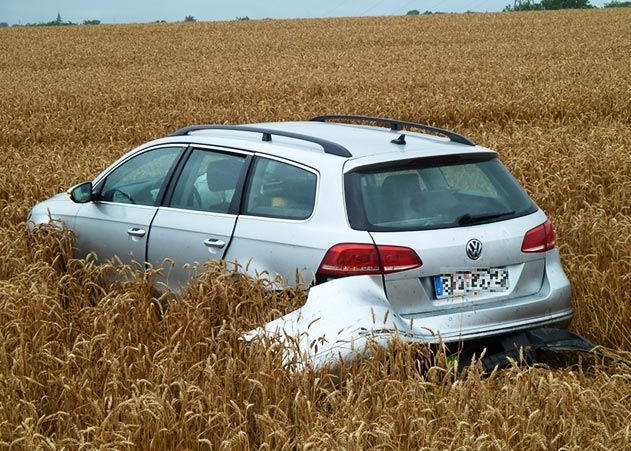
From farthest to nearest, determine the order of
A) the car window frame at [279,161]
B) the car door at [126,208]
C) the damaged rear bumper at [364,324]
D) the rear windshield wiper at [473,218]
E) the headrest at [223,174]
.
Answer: the car door at [126,208]
the headrest at [223,174]
the car window frame at [279,161]
the rear windshield wiper at [473,218]
the damaged rear bumper at [364,324]

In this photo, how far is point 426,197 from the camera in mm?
5570

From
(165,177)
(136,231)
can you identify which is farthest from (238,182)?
(136,231)

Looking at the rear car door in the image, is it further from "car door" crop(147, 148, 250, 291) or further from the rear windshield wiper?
the rear windshield wiper

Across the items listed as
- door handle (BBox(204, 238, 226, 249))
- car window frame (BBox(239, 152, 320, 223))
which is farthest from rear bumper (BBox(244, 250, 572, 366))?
door handle (BBox(204, 238, 226, 249))

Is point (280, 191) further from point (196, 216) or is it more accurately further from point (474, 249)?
point (474, 249)

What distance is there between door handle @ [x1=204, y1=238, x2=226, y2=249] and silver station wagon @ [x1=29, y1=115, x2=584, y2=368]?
0.03 feet

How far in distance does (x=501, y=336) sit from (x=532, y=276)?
1.49 ft

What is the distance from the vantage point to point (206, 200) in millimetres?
6480

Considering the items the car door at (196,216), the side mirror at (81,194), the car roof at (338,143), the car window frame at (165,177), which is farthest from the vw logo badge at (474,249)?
the side mirror at (81,194)

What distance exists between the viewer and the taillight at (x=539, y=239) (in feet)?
18.8

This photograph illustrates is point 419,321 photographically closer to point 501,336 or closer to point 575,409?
point 501,336

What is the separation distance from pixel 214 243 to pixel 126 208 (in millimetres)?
1268

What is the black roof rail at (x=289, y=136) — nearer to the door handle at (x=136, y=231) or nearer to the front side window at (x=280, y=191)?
the front side window at (x=280, y=191)

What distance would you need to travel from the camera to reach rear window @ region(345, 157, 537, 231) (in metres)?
5.45
